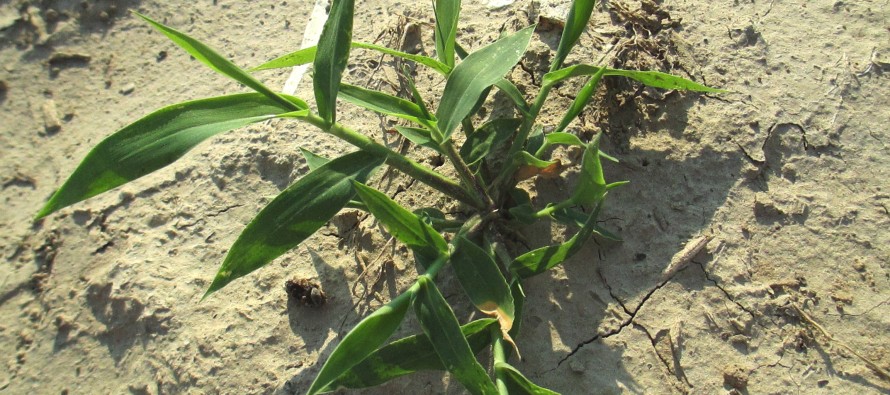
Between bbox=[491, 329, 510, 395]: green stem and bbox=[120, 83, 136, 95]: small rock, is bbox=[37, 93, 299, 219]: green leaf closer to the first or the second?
bbox=[491, 329, 510, 395]: green stem

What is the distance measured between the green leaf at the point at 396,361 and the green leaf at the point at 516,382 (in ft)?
0.34

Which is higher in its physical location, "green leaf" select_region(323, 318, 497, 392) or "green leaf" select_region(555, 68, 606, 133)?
"green leaf" select_region(555, 68, 606, 133)

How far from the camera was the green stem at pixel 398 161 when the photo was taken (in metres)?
1.52

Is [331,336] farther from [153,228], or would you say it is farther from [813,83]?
[813,83]

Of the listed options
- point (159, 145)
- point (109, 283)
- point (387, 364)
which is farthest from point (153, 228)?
point (387, 364)

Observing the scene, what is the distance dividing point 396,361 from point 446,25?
0.84m

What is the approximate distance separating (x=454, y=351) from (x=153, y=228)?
1.21 metres

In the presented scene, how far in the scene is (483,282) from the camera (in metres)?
1.57

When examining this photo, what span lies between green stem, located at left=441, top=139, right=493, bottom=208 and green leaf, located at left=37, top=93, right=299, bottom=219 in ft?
1.44

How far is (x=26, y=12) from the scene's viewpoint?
277 centimetres

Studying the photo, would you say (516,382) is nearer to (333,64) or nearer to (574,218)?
(574,218)

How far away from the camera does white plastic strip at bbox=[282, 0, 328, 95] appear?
2.34 meters

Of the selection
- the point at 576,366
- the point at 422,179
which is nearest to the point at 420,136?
the point at 422,179

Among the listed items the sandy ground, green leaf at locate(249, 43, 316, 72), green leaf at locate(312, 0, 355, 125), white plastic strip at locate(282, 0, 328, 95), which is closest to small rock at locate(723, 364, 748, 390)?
the sandy ground
